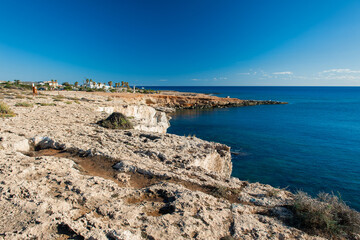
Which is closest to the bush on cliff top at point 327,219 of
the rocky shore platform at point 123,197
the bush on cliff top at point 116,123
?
the rocky shore platform at point 123,197

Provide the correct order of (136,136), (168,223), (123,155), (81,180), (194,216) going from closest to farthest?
(168,223) < (194,216) < (81,180) < (123,155) < (136,136)

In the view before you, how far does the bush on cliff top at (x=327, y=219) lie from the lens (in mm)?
3219

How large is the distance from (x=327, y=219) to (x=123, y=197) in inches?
146

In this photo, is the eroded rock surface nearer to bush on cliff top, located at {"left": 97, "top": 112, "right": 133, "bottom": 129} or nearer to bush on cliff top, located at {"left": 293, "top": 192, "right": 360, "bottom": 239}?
bush on cliff top, located at {"left": 293, "top": 192, "right": 360, "bottom": 239}

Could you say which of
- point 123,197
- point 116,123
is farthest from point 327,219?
point 116,123

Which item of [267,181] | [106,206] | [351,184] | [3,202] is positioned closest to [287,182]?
[267,181]

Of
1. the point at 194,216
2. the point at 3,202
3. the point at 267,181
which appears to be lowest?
the point at 267,181

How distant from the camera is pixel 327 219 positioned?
3264mm

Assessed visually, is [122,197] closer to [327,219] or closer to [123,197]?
[123,197]

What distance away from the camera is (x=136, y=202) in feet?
12.4

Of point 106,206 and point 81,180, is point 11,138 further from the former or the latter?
point 106,206

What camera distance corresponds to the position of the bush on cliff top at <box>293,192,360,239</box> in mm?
3219

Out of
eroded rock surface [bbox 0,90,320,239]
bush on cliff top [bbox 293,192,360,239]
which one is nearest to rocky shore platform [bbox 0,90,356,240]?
eroded rock surface [bbox 0,90,320,239]

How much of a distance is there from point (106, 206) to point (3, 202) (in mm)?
1643
